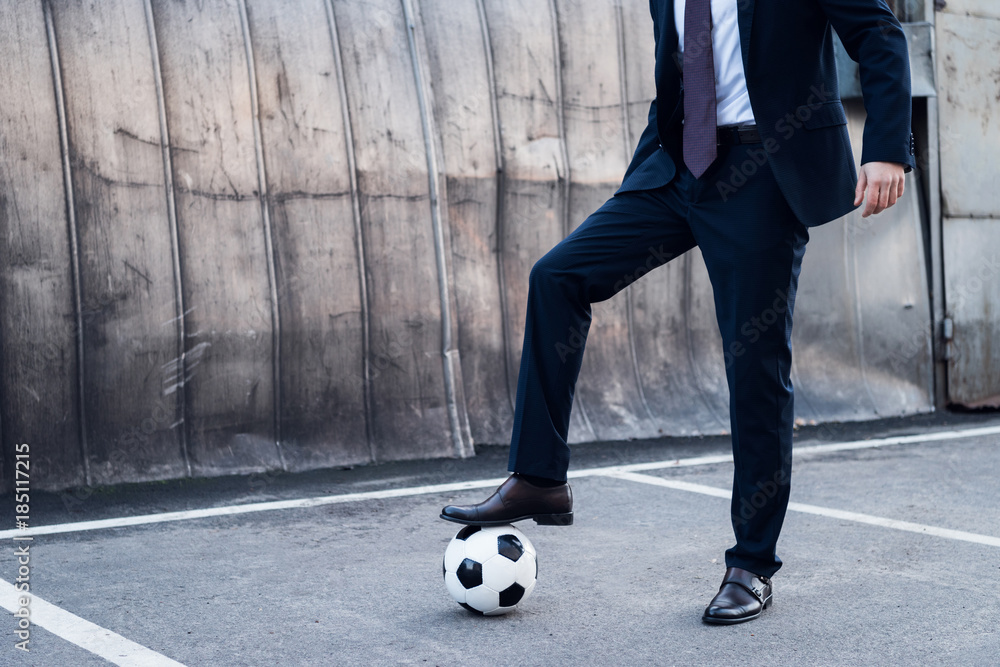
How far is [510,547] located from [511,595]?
0.14 m

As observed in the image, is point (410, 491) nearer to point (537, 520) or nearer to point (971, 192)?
point (537, 520)

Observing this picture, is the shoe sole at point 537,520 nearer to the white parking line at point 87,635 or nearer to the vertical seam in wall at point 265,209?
the white parking line at point 87,635

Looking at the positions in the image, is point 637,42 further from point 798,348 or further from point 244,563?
point 244,563

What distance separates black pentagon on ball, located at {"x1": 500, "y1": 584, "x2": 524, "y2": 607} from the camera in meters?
2.97

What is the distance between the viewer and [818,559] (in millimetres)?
3646

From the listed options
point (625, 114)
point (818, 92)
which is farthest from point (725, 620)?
point (625, 114)

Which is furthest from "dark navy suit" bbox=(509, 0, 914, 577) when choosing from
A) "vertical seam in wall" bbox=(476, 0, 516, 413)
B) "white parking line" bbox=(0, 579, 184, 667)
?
"vertical seam in wall" bbox=(476, 0, 516, 413)

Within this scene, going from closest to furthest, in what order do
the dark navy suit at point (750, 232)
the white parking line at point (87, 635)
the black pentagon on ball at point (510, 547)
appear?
the white parking line at point (87, 635) → the dark navy suit at point (750, 232) → the black pentagon on ball at point (510, 547)

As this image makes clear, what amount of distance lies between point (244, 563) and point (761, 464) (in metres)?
1.85

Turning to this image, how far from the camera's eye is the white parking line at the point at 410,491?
4.26m

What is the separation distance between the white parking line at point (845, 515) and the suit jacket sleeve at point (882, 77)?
180 centimetres

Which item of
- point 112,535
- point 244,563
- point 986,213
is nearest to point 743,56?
point 244,563

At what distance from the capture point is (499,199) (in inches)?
244

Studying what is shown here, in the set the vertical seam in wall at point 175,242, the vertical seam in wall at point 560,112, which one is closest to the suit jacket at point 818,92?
the vertical seam in wall at point 175,242
